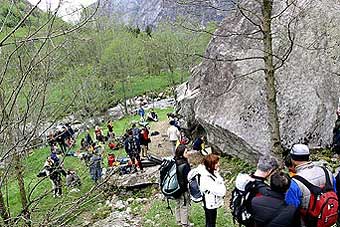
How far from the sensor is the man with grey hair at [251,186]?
459 centimetres

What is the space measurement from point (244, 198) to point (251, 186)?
0.17 metres

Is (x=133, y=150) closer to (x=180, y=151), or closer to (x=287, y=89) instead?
(x=287, y=89)

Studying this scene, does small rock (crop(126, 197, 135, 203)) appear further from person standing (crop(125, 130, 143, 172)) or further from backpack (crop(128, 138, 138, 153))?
backpack (crop(128, 138, 138, 153))

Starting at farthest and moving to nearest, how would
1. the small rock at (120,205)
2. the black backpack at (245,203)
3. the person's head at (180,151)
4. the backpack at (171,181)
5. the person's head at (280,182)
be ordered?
the small rock at (120,205) → the backpack at (171,181) → the person's head at (180,151) → the black backpack at (245,203) → the person's head at (280,182)

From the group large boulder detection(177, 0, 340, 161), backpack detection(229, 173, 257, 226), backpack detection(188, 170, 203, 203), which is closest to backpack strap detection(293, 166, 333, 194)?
backpack detection(229, 173, 257, 226)

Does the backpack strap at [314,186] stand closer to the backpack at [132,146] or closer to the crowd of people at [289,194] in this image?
the crowd of people at [289,194]

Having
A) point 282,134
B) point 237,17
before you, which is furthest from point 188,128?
point 282,134

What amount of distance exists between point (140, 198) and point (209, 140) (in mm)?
2874

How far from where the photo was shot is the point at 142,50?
41.0m

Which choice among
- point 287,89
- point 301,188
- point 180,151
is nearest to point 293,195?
point 301,188

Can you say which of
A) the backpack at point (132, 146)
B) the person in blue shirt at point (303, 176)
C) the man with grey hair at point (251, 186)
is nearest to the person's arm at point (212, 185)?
the man with grey hair at point (251, 186)

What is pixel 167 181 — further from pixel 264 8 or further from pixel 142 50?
pixel 142 50

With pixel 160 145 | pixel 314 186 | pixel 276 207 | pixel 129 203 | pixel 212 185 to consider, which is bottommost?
pixel 160 145

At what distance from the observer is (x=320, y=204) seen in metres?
4.66
